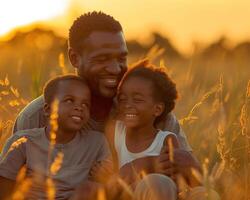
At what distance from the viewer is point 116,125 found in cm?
575

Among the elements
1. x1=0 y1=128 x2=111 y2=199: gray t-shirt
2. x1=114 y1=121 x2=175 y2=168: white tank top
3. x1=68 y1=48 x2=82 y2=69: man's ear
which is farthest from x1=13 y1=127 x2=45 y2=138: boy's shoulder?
x1=68 y1=48 x2=82 y2=69: man's ear

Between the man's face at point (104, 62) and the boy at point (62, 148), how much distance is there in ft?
1.19

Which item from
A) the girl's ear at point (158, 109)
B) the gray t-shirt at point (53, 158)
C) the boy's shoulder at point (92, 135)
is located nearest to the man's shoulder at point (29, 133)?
the gray t-shirt at point (53, 158)

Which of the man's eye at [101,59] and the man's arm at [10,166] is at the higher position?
the man's eye at [101,59]

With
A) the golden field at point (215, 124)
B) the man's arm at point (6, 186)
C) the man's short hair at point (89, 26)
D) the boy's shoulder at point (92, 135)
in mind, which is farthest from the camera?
the man's short hair at point (89, 26)

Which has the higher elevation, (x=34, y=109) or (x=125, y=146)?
(x=34, y=109)

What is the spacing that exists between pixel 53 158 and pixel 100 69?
794 mm

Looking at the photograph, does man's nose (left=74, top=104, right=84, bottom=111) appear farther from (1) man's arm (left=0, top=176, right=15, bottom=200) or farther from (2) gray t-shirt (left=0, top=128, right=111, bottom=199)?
(1) man's arm (left=0, top=176, right=15, bottom=200)

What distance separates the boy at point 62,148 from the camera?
5.39 m

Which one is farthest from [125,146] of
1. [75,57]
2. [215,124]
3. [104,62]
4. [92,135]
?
[215,124]

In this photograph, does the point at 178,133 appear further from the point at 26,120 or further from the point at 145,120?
the point at 26,120

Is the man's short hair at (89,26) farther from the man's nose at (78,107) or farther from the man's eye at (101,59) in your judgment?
the man's nose at (78,107)

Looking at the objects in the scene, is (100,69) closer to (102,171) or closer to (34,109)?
A: (34,109)

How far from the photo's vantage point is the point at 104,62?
598 centimetres
